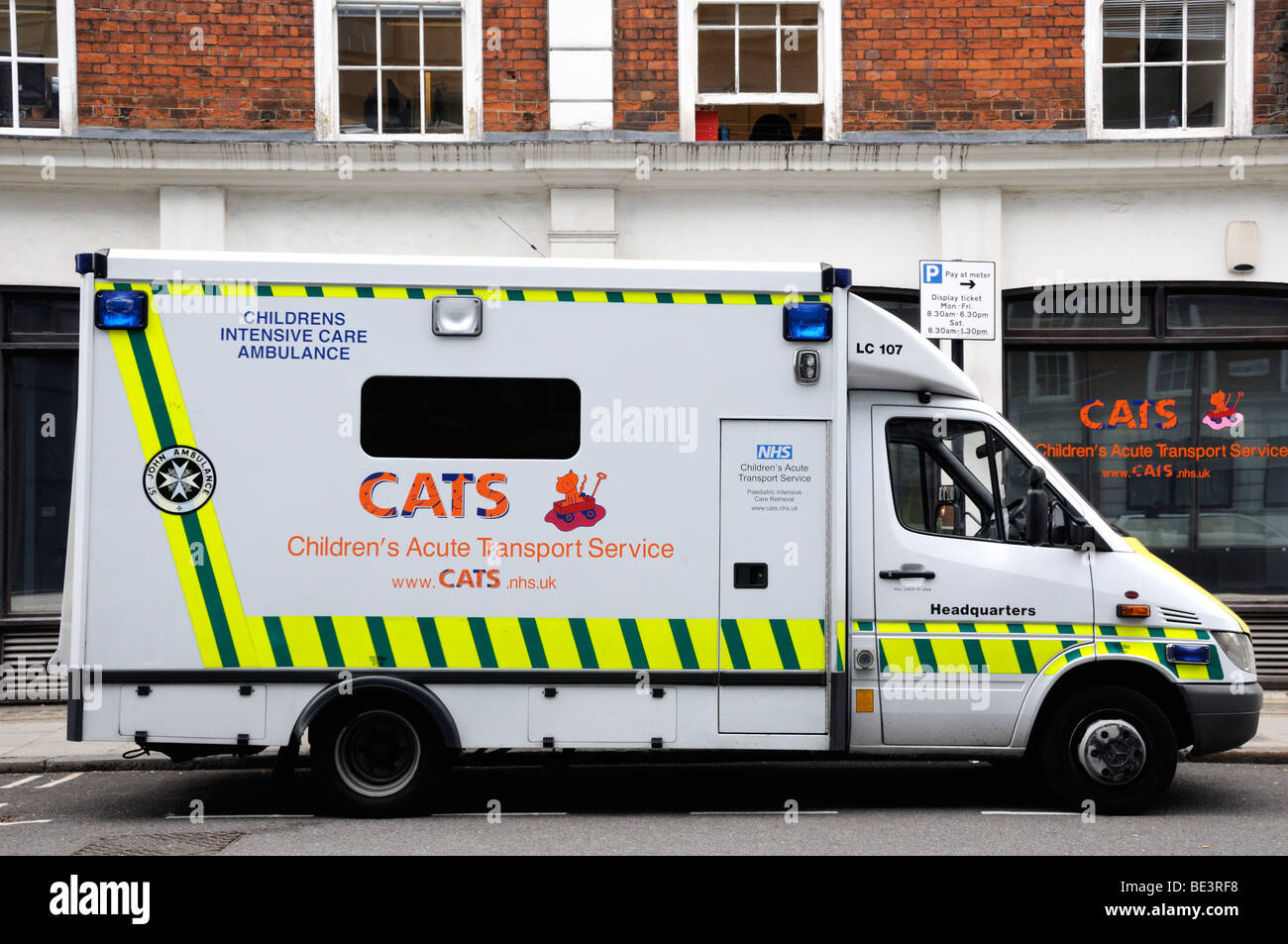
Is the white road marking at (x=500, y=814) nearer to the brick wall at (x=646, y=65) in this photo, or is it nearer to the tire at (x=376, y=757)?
the tire at (x=376, y=757)

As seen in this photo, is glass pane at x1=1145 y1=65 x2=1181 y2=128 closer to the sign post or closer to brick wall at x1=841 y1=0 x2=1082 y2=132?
brick wall at x1=841 y1=0 x2=1082 y2=132

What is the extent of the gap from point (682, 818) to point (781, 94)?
23.6ft

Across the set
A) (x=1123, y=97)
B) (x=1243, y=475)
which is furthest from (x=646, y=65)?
(x=1243, y=475)

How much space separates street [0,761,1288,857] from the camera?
21.1ft

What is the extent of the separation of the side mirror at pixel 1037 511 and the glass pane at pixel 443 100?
6967 mm

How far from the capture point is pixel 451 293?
689 centimetres

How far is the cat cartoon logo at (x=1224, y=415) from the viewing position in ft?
38.8

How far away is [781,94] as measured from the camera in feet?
39.1

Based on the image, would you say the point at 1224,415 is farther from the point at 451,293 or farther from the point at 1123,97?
the point at 451,293

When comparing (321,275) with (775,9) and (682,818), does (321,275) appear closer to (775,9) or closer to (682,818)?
(682,818)

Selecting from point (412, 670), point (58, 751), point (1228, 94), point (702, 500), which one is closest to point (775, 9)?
point (1228, 94)

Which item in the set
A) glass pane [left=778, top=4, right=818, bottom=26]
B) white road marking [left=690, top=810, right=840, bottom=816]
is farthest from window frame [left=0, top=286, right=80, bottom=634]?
white road marking [left=690, top=810, right=840, bottom=816]

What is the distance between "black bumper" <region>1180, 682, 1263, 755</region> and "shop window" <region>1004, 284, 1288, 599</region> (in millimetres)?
4961

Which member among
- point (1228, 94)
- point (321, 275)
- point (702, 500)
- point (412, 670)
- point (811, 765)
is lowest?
point (811, 765)
